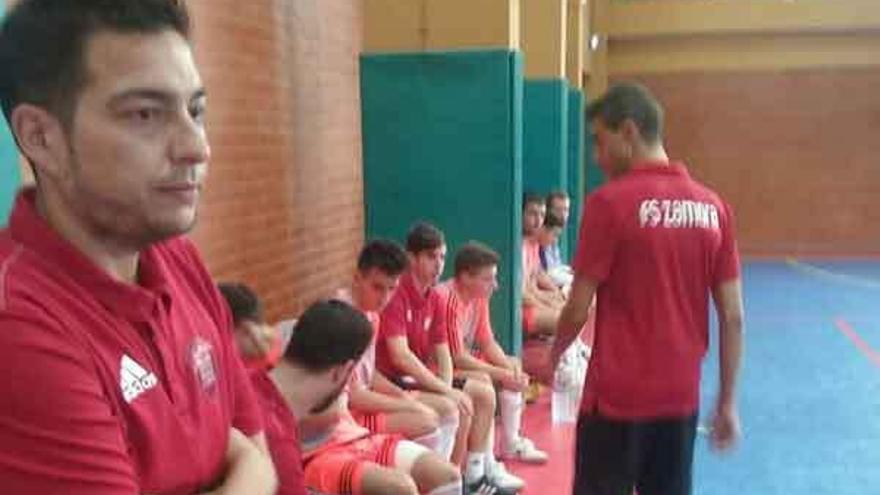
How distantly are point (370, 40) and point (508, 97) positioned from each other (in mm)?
1162

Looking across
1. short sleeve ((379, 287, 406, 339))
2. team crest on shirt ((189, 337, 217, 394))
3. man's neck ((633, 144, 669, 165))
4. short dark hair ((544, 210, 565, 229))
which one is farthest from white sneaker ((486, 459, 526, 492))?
team crest on shirt ((189, 337, 217, 394))

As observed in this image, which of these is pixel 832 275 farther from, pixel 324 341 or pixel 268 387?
pixel 268 387

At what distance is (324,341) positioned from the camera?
3.08 metres

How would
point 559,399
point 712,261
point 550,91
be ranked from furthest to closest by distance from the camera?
point 550,91, point 559,399, point 712,261

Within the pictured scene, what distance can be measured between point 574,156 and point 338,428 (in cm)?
850

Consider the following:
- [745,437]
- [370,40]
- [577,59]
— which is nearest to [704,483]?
[745,437]

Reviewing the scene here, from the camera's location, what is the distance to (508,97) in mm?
5910

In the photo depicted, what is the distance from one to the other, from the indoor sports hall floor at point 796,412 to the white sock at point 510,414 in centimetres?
17

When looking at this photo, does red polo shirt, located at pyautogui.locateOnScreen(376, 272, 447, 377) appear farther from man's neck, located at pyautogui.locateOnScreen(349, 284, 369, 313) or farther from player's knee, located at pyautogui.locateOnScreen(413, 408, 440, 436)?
player's knee, located at pyautogui.locateOnScreen(413, 408, 440, 436)

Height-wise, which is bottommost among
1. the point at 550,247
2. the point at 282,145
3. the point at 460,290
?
the point at 550,247

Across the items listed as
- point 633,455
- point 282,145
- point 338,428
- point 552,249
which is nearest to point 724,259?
point 633,455

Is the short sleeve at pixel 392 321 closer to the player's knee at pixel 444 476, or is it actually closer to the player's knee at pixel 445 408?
the player's knee at pixel 445 408

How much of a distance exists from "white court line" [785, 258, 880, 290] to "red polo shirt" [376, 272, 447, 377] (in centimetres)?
834

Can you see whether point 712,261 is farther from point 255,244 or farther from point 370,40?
point 370,40
